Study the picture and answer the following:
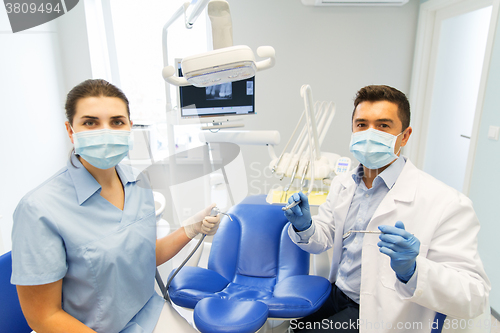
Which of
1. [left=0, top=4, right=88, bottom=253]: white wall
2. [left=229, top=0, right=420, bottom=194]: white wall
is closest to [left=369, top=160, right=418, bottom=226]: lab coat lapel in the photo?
[left=229, top=0, right=420, bottom=194]: white wall

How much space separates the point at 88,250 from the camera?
84 centimetres

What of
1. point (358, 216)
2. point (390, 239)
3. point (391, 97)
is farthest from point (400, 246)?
point (391, 97)

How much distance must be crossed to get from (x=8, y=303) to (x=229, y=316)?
68 cm

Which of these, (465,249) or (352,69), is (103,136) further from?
(352,69)

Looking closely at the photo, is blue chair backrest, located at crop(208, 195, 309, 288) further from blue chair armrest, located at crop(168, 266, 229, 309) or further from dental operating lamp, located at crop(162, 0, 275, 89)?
dental operating lamp, located at crop(162, 0, 275, 89)

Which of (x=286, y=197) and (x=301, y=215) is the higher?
(x=301, y=215)

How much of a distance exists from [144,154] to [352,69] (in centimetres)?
224

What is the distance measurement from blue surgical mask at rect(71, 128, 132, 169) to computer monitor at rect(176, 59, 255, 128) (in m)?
0.84

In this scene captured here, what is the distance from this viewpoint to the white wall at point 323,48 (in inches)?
104

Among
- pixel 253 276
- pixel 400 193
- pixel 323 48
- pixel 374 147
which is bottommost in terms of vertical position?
pixel 253 276

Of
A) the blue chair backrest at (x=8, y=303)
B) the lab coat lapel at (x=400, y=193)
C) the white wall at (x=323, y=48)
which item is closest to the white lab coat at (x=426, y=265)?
the lab coat lapel at (x=400, y=193)

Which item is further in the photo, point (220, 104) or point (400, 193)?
point (220, 104)

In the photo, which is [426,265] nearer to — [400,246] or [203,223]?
[400,246]

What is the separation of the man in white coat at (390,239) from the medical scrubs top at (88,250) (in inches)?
21.9
